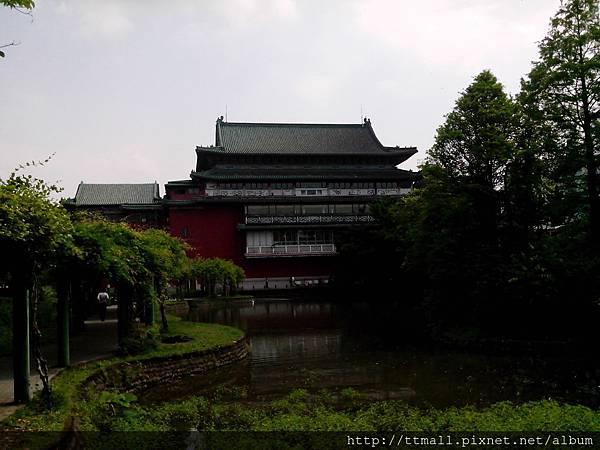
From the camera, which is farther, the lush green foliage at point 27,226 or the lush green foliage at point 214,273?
the lush green foliage at point 214,273

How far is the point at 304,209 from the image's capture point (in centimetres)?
4428

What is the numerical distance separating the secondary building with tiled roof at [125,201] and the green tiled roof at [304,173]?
573 cm

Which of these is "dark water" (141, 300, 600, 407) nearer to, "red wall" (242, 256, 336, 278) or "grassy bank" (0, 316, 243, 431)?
"grassy bank" (0, 316, 243, 431)

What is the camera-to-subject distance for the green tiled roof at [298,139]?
45.6 m

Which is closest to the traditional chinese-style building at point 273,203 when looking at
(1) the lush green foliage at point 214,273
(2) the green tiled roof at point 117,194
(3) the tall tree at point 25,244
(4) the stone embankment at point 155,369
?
(2) the green tiled roof at point 117,194

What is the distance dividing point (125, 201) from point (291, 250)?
15.8 meters

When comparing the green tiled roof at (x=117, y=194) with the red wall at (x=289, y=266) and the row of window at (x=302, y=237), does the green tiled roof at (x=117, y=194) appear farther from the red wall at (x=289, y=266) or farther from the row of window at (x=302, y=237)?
the row of window at (x=302, y=237)

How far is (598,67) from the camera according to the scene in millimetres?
14688

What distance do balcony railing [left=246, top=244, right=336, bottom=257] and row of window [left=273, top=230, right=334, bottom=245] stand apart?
0.51 meters

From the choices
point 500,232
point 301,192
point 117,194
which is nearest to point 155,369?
point 500,232

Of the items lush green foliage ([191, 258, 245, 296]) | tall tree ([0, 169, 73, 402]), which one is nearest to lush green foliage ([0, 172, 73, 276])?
tall tree ([0, 169, 73, 402])

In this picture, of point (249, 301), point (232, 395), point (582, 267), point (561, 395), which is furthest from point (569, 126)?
point (249, 301)

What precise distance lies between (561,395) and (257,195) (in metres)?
34.9

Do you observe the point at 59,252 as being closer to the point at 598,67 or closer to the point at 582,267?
the point at 582,267
